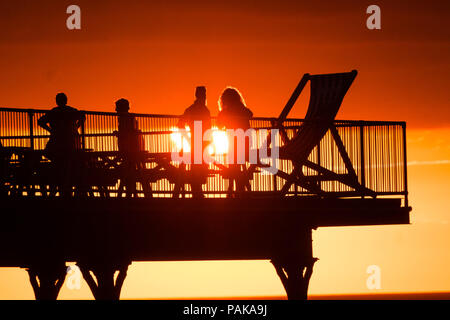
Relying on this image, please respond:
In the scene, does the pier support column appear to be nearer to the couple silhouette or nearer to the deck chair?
the deck chair

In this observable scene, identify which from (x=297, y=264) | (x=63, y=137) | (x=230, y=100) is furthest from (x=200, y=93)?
(x=297, y=264)

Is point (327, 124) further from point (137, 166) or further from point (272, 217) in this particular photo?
point (137, 166)

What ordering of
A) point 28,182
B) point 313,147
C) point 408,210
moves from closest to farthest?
point 28,182 → point 313,147 → point 408,210

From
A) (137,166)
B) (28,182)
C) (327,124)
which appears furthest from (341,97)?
(28,182)

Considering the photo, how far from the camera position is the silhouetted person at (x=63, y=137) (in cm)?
1920

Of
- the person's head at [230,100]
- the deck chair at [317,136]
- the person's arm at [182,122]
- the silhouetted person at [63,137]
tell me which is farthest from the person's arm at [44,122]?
the deck chair at [317,136]

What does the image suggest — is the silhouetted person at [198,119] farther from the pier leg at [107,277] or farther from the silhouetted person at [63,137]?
the pier leg at [107,277]

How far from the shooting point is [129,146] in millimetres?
19609

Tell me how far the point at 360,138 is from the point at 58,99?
5876mm

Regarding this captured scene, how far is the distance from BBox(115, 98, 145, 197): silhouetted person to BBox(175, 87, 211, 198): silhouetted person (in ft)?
2.72

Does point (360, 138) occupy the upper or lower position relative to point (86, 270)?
upper

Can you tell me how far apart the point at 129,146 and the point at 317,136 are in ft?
12.0

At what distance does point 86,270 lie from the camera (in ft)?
73.2

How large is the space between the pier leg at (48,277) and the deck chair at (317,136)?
17.8 ft
